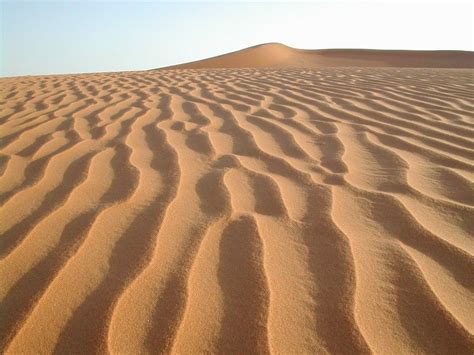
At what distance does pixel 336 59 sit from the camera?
2277 cm

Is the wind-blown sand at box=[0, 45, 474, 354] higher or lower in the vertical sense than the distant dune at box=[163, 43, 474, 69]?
higher

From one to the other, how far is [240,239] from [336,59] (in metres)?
23.1

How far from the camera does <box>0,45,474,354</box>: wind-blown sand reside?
1.06m

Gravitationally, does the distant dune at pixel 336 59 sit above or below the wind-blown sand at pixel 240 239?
below

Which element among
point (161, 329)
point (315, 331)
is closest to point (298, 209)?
point (315, 331)

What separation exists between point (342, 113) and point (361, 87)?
5.30 feet

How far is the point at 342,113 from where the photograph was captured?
3.27m

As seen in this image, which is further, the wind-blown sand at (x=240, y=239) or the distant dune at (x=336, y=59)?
the distant dune at (x=336, y=59)

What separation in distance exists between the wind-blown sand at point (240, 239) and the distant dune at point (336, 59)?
58.0 ft

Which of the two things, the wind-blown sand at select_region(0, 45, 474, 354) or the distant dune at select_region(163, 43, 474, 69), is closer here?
the wind-blown sand at select_region(0, 45, 474, 354)

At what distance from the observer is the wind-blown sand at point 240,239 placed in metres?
1.06

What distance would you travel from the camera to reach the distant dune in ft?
66.0

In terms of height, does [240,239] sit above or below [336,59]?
above

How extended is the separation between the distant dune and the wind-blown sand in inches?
696
